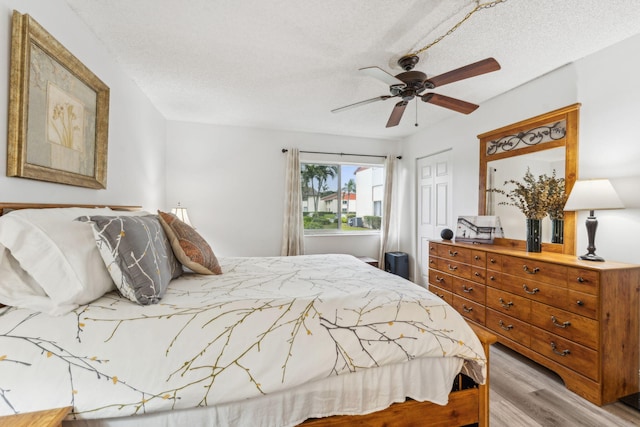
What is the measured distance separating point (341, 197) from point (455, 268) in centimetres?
236

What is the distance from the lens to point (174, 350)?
1062mm

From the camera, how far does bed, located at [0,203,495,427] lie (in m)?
0.99

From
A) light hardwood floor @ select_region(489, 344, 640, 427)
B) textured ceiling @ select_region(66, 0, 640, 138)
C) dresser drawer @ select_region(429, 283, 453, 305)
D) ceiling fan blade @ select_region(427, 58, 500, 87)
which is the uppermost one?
textured ceiling @ select_region(66, 0, 640, 138)

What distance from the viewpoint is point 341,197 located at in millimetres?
4934

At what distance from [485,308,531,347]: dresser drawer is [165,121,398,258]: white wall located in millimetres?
2629

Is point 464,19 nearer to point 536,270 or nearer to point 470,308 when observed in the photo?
point 536,270

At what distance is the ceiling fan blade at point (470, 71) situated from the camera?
1.76 meters

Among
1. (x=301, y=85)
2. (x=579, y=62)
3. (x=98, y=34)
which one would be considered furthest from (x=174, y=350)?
(x=579, y=62)

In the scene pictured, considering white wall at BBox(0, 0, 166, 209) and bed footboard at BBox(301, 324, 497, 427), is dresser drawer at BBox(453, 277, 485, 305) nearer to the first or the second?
bed footboard at BBox(301, 324, 497, 427)

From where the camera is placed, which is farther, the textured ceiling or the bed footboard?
the textured ceiling

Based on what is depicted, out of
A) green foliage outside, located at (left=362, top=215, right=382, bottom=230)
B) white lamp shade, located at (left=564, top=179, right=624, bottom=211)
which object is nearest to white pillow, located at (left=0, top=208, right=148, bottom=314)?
white lamp shade, located at (left=564, top=179, right=624, bottom=211)

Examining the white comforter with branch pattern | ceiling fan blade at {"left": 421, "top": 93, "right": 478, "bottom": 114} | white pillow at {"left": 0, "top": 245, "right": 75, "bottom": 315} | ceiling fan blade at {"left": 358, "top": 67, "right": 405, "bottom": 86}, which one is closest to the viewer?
the white comforter with branch pattern

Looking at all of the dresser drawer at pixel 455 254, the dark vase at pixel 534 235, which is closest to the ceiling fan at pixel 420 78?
the dark vase at pixel 534 235

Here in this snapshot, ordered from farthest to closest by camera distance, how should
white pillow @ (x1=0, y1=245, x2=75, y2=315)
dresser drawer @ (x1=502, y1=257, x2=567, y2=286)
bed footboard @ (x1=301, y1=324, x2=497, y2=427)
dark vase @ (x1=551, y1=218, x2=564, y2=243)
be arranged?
dark vase @ (x1=551, y1=218, x2=564, y2=243) < dresser drawer @ (x1=502, y1=257, x2=567, y2=286) < bed footboard @ (x1=301, y1=324, x2=497, y2=427) < white pillow @ (x1=0, y1=245, x2=75, y2=315)
